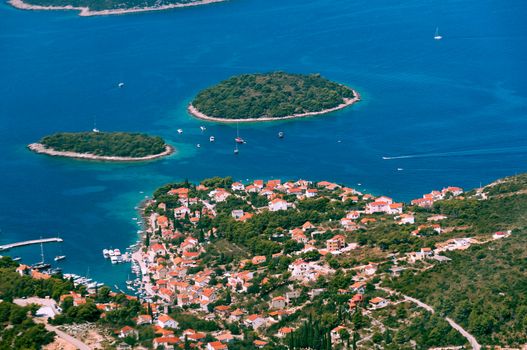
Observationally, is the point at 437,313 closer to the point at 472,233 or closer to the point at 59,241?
the point at 472,233

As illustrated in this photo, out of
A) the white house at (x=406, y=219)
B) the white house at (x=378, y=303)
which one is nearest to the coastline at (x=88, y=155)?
the white house at (x=406, y=219)

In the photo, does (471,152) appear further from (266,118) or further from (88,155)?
(88,155)

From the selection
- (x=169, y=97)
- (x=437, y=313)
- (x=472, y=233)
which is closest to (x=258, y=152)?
(x=169, y=97)

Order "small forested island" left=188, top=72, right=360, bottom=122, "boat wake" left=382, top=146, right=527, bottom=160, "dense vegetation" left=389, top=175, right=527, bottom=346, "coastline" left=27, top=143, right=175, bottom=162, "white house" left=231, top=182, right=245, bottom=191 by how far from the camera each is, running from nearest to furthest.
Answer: "dense vegetation" left=389, top=175, right=527, bottom=346, "white house" left=231, top=182, right=245, bottom=191, "boat wake" left=382, top=146, right=527, bottom=160, "coastline" left=27, top=143, right=175, bottom=162, "small forested island" left=188, top=72, right=360, bottom=122

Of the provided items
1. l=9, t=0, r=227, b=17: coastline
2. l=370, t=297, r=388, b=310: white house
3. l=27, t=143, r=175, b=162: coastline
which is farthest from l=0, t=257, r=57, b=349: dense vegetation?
l=9, t=0, r=227, b=17: coastline

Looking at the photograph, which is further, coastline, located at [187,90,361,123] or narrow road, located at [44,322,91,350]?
coastline, located at [187,90,361,123]

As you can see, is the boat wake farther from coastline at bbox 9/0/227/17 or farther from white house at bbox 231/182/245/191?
coastline at bbox 9/0/227/17
